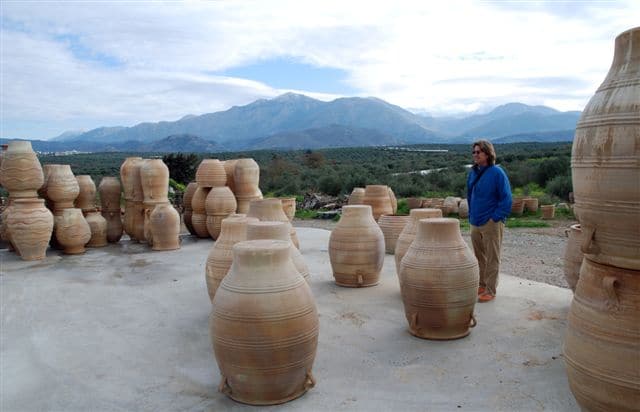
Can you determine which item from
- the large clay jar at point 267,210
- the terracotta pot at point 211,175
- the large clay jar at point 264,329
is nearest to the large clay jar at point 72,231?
the terracotta pot at point 211,175

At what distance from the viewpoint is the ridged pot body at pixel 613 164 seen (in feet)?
8.36

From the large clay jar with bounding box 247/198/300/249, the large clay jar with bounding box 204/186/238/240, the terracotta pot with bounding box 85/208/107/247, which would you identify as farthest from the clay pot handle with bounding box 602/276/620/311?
the terracotta pot with bounding box 85/208/107/247

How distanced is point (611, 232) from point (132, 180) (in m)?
9.13

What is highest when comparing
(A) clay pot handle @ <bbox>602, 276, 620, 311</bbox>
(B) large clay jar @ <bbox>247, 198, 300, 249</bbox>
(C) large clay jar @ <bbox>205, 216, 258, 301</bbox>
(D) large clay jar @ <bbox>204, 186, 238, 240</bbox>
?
(A) clay pot handle @ <bbox>602, 276, 620, 311</bbox>

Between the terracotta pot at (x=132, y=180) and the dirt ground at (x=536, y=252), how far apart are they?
448cm

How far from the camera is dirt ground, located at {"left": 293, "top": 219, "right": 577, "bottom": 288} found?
7363 millimetres

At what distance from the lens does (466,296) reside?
4621 millimetres

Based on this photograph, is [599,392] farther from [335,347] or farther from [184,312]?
[184,312]

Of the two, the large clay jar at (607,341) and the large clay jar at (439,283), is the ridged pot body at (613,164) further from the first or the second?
the large clay jar at (439,283)

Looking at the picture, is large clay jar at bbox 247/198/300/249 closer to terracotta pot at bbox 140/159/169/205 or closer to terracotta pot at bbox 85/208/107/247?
terracotta pot at bbox 140/159/169/205

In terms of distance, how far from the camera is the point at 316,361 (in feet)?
14.1

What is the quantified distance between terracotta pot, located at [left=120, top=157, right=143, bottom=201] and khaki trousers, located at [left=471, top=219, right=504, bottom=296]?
6811 millimetres

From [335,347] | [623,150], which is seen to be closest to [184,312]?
[335,347]

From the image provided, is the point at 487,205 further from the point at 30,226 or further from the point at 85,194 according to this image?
the point at 85,194
